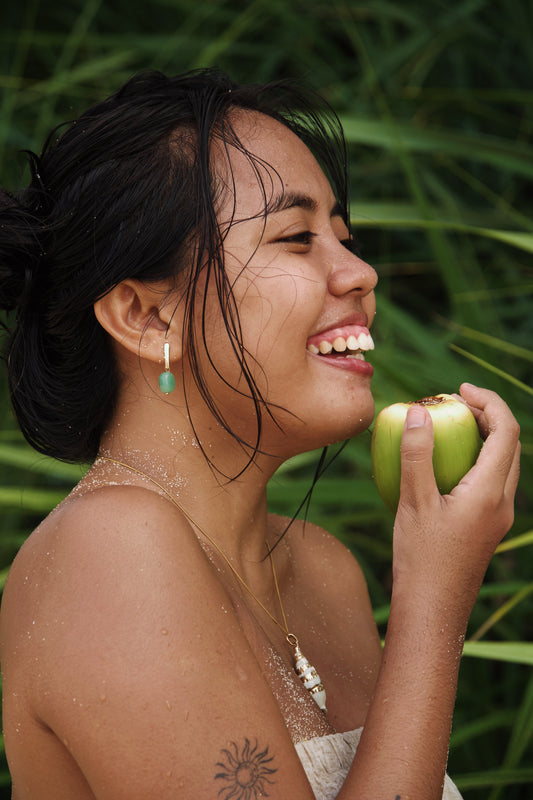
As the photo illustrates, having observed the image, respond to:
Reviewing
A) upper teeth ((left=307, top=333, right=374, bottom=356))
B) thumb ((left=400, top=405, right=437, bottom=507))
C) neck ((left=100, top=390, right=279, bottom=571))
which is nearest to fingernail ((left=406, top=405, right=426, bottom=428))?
thumb ((left=400, top=405, right=437, bottom=507))

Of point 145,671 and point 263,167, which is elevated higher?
point 263,167

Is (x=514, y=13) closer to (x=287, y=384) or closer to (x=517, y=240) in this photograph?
(x=517, y=240)

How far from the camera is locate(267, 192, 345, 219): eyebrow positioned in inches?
46.4

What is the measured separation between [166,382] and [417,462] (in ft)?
1.09

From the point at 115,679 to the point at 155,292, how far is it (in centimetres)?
50

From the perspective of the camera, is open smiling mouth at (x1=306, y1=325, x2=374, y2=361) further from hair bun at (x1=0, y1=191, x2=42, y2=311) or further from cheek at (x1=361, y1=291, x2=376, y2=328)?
hair bun at (x1=0, y1=191, x2=42, y2=311)

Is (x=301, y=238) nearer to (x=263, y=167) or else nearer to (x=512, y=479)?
(x=263, y=167)

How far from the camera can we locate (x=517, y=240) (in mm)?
1447

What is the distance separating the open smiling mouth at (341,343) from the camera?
3.90 ft

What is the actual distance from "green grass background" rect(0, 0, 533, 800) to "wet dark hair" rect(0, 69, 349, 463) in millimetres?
467

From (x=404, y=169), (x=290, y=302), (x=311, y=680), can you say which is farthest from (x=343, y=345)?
(x=404, y=169)

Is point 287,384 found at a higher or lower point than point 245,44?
lower

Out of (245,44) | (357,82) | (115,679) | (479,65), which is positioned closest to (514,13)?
(479,65)

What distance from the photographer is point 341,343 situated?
1198 millimetres
